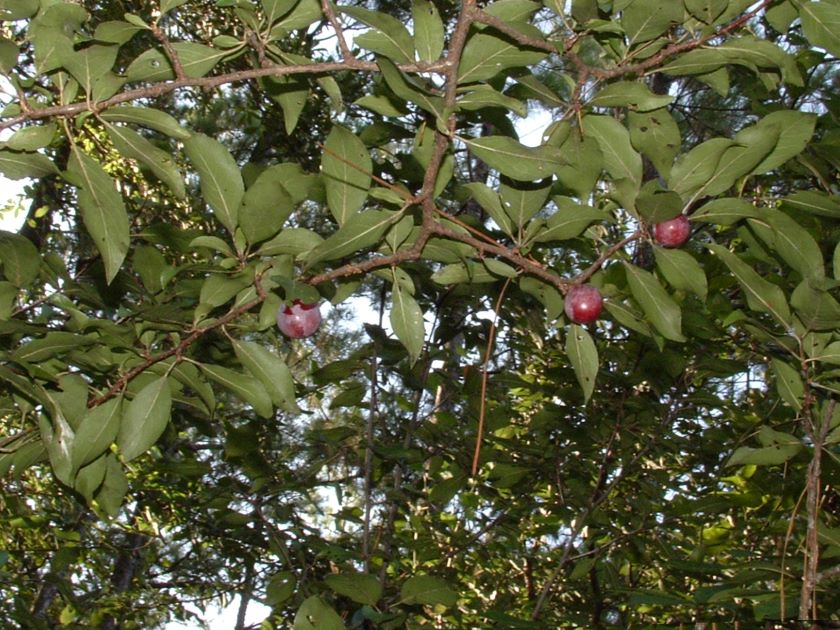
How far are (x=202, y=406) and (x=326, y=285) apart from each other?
31 centimetres

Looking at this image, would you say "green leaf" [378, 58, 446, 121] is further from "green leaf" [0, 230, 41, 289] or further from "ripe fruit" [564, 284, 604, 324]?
"green leaf" [0, 230, 41, 289]

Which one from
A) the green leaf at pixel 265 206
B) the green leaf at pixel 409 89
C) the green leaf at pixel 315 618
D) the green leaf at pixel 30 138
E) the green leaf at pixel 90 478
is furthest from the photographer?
the green leaf at pixel 315 618

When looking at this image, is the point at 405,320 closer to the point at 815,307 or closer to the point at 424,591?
the point at 815,307

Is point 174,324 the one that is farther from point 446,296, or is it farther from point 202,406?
point 446,296

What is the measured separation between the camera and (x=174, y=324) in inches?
51.9

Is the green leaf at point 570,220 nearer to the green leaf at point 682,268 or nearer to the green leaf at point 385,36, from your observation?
the green leaf at point 682,268

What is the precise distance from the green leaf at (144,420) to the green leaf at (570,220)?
0.61 m

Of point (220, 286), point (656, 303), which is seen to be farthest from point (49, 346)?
point (656, 303)

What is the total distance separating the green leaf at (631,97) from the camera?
1189 millimetres

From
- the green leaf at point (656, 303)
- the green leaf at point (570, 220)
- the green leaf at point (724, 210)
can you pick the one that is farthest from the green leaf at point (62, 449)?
the green leaf at point (724, 210)

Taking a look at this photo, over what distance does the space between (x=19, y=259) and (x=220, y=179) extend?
1.23 ft

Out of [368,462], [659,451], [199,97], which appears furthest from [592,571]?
[199,97]

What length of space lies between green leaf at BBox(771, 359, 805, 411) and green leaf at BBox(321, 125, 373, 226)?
2.51ft

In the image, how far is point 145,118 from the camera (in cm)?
111
